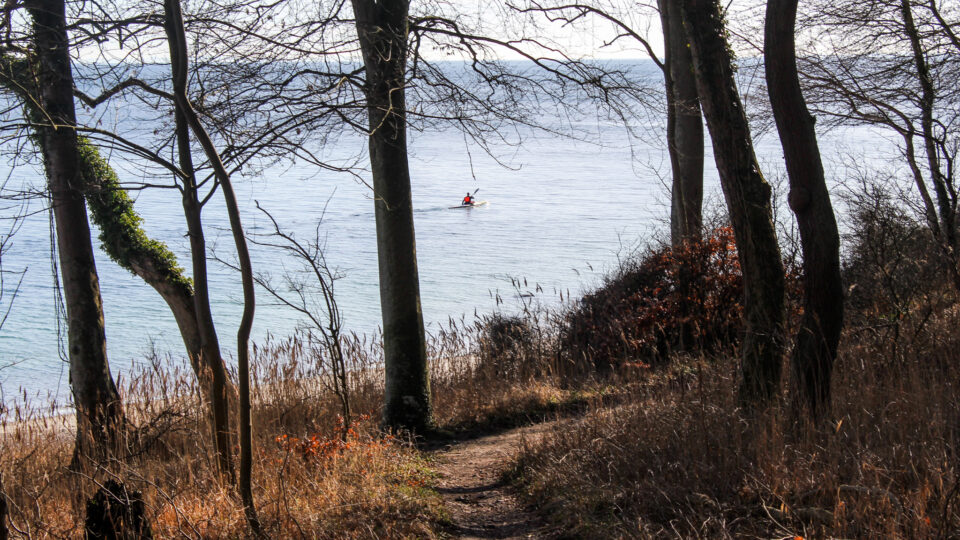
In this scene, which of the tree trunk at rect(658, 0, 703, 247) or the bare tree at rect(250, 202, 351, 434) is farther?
the tree trunk at rect(658, 0, 703, 247)

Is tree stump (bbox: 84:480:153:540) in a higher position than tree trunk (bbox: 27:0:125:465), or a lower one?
lower

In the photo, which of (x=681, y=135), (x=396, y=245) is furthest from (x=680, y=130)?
(x=396, y=245)

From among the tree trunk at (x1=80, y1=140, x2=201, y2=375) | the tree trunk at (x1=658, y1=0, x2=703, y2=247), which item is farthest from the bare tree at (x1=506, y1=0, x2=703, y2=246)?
the tree trunk at (x1=80, y1=140, x2=201, y2=375)

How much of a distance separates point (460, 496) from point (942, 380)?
3.75 m

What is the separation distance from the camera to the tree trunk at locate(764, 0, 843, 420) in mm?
5492

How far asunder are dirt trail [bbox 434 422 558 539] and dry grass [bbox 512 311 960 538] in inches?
7.8

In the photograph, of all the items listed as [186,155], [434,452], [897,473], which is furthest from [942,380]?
[186,155]

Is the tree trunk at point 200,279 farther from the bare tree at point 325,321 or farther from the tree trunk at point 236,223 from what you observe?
the tree trunk at point 236,223

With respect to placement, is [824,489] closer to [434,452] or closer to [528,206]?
[434,452]

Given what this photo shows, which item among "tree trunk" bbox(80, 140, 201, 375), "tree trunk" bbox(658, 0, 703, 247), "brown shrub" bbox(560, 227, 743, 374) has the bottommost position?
"brown shrub" bbox(560, 227, 743, 374)

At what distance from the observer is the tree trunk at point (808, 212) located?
5.49 metres

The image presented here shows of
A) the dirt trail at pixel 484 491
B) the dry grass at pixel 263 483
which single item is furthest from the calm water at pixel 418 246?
the dry grass at pixel 263 483

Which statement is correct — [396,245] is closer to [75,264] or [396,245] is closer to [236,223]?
[75,264]

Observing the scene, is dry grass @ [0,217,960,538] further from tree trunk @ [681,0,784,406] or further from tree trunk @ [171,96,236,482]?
tree trunk @ [171,96,236,482]
